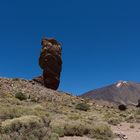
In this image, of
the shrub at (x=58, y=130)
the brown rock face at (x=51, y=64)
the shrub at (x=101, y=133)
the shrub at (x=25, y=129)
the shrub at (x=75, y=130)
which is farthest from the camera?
the brown rock face at (x=51, y=64)

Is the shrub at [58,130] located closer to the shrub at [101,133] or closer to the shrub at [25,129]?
the shrub at [25,129]

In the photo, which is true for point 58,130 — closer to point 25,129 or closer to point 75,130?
point 75,130

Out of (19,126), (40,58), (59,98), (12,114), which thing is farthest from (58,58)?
(19,126)

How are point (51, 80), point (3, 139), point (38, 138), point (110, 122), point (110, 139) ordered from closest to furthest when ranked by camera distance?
point (3, 139) → point (38, 138) → point (110, 139) → point (110, 122) → point (51, 80)

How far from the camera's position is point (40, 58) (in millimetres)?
59312

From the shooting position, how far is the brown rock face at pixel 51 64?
2286 inches

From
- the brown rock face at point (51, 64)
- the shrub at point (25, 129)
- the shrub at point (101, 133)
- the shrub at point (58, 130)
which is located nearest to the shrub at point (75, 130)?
the shrub at point (58, 130)

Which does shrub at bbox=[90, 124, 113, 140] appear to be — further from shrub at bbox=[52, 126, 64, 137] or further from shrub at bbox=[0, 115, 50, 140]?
shrub at bbox=[0, 115, 50, 140]

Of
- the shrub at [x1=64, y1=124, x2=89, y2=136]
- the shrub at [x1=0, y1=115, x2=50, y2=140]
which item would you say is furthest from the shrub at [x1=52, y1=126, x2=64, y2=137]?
the shrub at [x1=0, y1=115, x2=50, y2=140]

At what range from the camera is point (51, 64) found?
2290 inches

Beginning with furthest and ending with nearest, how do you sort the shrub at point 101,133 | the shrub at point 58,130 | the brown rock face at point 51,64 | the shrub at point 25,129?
the brown rock face at point 51,64, the shrub at point 101,133, the shrub at point 58,130, the shrub at point 25,129

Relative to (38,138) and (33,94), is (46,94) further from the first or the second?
(38,138)

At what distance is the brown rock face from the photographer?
190 feet

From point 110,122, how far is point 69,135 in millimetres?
9832
